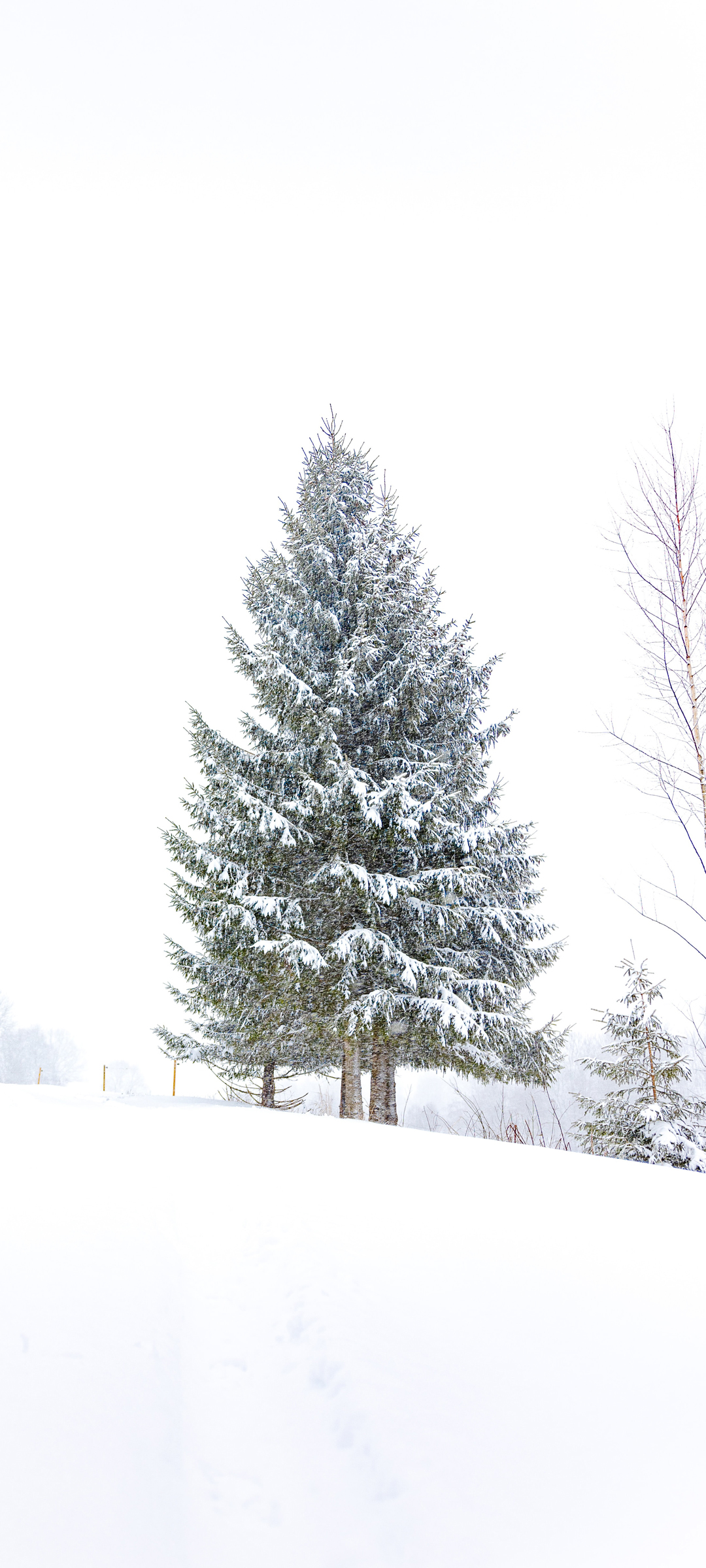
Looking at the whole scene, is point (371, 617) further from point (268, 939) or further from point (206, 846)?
point (268, 939)

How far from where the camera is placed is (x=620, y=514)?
711 cm

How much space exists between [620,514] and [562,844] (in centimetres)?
497

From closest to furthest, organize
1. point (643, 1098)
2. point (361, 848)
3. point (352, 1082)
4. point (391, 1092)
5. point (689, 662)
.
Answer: point (689, 662) < point (643, 1098) < point (352, 1082) < point (391, 1092) < point (361, 848)

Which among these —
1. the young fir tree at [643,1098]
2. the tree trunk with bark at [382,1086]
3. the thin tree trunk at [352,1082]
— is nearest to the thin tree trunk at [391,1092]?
the tree trunk with bark at [382,1086]

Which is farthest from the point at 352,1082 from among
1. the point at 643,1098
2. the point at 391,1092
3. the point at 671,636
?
the point at 671,636

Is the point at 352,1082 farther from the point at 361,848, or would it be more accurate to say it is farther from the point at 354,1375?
the point at 354,1375

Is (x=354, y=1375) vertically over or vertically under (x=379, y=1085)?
under

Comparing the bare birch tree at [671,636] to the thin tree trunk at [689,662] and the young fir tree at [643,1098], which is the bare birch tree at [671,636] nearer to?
the thin tree trunk at [689,662]

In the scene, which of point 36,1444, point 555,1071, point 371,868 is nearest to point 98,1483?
point 36,1444

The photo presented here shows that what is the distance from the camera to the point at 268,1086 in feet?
39.4

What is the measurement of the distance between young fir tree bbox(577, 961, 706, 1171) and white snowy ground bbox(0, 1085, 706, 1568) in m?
3.48

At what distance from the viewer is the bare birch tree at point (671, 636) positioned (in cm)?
657

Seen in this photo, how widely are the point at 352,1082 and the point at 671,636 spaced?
22.2ft

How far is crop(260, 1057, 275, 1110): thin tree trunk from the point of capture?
469 inches
